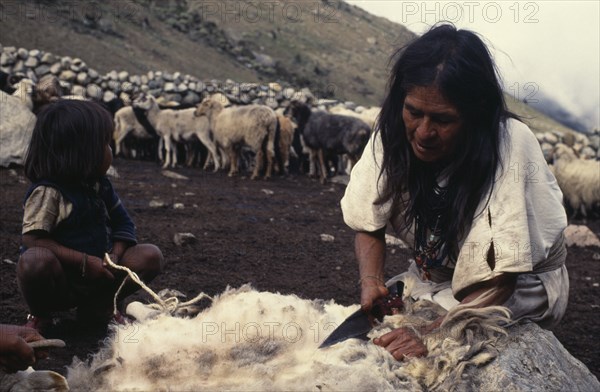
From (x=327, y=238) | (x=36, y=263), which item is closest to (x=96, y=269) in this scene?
(x=36, y=263)

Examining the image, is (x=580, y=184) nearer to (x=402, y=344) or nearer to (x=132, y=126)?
(x=402, y=344)

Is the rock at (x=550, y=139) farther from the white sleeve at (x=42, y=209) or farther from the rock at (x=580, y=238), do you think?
the white sleeve at (x=42, y=209)

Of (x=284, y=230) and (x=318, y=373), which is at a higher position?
(x=318, y=373)

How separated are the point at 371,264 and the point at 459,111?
74 cm

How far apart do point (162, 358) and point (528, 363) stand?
3.90ft

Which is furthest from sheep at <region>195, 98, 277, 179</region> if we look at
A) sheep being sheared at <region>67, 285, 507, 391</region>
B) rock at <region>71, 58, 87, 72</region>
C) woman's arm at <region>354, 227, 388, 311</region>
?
sheep being sheared at <region>67, 285, 507, 391</region>

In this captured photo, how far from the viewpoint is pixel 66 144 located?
9.91 feet

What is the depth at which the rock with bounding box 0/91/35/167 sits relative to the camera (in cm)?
965

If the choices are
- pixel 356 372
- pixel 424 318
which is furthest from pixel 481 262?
pixel 356 372

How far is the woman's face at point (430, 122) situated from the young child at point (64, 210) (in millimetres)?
1568

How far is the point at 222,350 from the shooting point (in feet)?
6.75

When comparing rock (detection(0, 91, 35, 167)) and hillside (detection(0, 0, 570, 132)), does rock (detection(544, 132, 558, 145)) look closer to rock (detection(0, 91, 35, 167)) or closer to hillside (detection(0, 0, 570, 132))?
hillside (detection(0, 0, 570, 132))

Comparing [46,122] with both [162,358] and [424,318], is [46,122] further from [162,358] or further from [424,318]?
[424,318]

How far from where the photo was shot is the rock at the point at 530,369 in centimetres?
201
